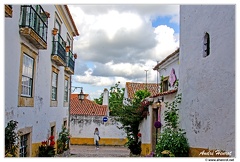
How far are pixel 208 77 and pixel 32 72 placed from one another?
4.75 m

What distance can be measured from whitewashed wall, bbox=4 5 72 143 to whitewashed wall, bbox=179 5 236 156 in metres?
3.97

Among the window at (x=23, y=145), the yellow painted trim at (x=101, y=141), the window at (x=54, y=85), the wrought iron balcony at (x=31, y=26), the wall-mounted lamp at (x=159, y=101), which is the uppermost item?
the wrought iron balcony at (x=31, y=26)

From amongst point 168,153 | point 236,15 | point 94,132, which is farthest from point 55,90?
point 94,132

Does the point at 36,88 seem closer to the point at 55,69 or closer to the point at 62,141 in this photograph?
the point at 55,69

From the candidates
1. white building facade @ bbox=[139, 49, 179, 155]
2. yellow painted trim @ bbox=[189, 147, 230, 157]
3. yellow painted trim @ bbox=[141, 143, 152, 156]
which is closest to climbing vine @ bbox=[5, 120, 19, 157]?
yellow painted trim @ bbox=[189, 147, 230, 157]

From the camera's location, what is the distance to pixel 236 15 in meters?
4.98

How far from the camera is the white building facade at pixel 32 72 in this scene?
20.9 ft

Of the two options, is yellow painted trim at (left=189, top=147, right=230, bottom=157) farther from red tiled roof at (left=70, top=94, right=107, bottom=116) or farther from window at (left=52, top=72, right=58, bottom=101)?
red tiled roof at (left=70, top=94, right=107, bottom=116)

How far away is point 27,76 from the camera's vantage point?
25.7 ft

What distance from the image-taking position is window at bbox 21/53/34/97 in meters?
7.48

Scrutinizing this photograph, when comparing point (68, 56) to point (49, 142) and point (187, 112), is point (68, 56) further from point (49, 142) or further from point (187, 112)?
point (187, 112)

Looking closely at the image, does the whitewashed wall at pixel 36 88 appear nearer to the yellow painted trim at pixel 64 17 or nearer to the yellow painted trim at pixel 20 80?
the yellow painted trim at pixel 20 80

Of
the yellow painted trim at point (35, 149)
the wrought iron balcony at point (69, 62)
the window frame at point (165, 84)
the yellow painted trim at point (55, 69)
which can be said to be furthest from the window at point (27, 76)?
the window frame at point (165, 84)

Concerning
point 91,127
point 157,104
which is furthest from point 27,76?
point 91,127
